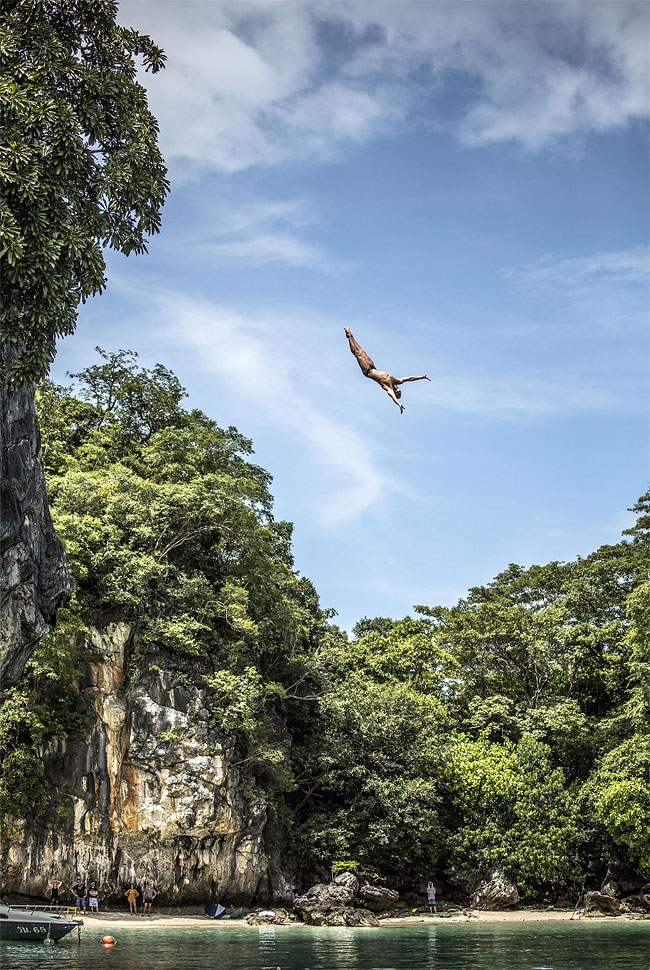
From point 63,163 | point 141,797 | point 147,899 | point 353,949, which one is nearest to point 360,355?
point 63,163

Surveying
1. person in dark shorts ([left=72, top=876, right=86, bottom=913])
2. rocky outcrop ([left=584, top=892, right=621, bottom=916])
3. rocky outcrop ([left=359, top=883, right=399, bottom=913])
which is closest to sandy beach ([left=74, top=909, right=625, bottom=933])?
person in dark shorts ([left=72, top=876, right=86, bottom=913])

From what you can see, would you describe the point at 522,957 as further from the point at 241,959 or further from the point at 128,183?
the point at 128,183

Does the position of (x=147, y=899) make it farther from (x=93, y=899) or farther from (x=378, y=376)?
(x=378, y=376)

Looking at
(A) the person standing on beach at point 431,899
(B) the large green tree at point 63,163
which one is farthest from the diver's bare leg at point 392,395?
(A) the person standing on beach at point 431,899

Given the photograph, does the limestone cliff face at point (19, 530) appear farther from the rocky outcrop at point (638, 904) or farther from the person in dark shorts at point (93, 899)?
the rocky outcrop at point (638, 904)

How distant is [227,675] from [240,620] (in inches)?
70.4

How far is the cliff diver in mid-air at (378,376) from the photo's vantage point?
13046mm

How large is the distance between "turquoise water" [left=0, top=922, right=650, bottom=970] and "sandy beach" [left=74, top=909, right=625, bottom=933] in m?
0.64

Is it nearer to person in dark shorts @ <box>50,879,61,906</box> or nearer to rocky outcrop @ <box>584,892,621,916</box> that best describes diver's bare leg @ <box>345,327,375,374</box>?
person in dark shorts @ <box>50,879,61,906</box>

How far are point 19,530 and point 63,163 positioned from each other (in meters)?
6.91

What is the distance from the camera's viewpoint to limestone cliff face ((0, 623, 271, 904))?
84.3 ft

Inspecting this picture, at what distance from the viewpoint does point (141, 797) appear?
87.2 ft

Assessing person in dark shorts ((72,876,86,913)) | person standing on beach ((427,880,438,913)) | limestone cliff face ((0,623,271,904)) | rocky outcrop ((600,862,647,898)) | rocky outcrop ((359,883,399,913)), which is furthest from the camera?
rocky outcrop ((600,862,647,898))

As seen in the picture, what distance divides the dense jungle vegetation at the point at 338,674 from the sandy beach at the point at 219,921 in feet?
5.52
